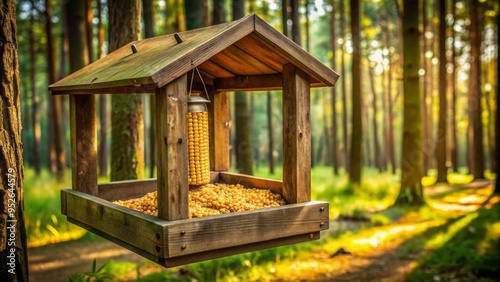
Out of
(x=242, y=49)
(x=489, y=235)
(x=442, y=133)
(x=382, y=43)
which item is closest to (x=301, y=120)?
(x=242, y=49)

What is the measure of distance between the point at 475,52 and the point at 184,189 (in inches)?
743

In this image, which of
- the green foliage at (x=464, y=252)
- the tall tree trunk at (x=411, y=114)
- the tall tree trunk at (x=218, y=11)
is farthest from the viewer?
the tall tree trunk at (x=411, y=114)

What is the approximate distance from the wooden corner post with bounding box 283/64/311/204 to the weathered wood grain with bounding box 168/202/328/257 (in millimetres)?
171

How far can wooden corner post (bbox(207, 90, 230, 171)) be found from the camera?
5.14m

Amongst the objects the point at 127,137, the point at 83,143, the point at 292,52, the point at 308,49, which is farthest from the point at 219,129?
the point at 308,49

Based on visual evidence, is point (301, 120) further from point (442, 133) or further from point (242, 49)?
point (442, 133)

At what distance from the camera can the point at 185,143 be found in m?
3.23

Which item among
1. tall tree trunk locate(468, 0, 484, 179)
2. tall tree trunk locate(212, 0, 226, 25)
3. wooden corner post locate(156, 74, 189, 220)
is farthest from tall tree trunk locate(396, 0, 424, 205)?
wooden corner post locate(156, 74, 189, 220)

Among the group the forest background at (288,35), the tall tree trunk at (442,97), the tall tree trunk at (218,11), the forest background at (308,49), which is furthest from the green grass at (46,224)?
the tall tree trunk at (442,97)

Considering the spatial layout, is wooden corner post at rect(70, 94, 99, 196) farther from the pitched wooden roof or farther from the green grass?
the green grass

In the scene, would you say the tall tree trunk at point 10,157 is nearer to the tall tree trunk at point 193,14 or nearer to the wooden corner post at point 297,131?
the wooden corner post at point 297,131

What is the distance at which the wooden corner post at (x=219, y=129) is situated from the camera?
16.9ft

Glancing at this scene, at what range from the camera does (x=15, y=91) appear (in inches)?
148

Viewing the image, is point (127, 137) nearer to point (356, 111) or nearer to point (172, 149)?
point (172, 149)
